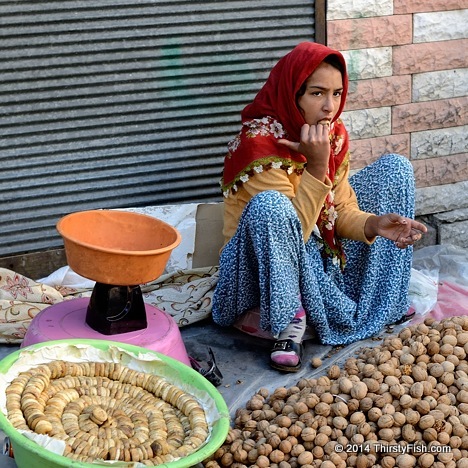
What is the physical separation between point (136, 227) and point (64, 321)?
464mm

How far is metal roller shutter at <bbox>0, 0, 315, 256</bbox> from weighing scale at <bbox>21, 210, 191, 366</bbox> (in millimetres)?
1000

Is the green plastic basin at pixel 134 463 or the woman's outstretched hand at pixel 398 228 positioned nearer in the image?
the green plastic basin at pixel 134 463

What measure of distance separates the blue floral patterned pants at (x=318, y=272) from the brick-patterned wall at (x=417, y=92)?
76 centimetres

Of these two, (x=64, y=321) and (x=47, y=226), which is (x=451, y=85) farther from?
(x=64, y=321)

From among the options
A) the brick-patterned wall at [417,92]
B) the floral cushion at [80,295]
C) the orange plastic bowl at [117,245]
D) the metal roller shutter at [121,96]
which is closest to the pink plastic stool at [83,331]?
the orange plastic bowl at [117,245]

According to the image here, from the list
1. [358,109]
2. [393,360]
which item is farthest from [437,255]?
[393,360]

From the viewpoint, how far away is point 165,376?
2916mm

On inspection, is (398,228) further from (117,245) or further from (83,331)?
(83,331)

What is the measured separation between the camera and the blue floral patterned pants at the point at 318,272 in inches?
141

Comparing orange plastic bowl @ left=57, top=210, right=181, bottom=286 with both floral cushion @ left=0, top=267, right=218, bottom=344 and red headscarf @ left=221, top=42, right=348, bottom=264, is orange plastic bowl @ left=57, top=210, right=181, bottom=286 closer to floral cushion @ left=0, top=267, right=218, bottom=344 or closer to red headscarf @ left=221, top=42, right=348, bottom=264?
red headscarf @ left=221, top=42, right=348, bottom=264

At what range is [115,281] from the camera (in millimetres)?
3160

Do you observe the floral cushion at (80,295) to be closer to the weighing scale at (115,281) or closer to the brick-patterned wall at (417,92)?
the weighing scale at (115,281)

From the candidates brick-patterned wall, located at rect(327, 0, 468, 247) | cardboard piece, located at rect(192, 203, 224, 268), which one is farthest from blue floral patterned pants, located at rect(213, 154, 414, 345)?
brick-patterned wall, located at rect(327, 0, 468, 247)

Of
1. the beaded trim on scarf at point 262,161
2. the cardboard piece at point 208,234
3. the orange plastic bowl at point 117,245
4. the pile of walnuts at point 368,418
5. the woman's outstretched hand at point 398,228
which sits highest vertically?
the beaded trim on scarf at point 262,161
